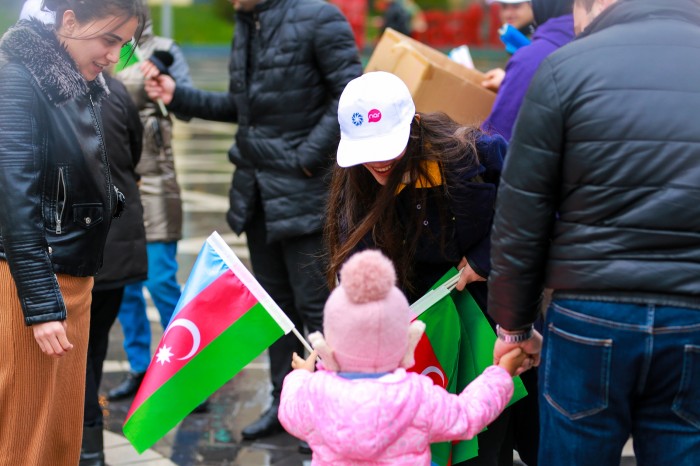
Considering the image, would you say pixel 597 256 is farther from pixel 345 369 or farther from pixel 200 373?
pixel 200 373

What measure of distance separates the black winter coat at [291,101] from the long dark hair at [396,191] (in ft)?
4.26

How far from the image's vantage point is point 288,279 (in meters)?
4.77

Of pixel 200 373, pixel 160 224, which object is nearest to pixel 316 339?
pixel 200 373

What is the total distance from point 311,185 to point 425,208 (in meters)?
1.58

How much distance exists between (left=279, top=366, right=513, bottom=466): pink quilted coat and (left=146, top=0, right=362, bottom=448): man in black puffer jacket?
1.82 m

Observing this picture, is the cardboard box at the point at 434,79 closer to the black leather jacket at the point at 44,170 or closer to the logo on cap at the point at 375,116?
the logo on cap at the point at 375,116

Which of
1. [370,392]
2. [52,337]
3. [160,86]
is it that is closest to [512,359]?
[370,392]

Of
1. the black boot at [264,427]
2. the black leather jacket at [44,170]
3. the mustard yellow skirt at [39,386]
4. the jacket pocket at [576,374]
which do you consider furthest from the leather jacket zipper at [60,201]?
the black boot at [264,427]

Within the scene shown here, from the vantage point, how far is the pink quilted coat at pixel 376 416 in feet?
7.97

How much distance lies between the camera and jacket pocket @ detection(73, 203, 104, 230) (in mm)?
3090

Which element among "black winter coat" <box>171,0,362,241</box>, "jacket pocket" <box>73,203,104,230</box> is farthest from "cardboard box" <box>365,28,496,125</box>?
"jacket pocket" <box>73,203,104,230</box>

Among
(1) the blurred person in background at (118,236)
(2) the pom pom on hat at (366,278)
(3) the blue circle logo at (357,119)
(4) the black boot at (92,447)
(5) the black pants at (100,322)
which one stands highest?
(3) the blue circle logo at (357,119)

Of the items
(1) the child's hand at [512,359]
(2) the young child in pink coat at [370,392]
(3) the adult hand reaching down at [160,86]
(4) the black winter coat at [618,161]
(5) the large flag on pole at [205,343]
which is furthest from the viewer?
(3) the adult hand reaching down at [160,86]

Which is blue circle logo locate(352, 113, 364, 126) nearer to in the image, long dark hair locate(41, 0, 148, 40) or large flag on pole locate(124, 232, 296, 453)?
large flag on pole locate(124, 232, 296, 453)
